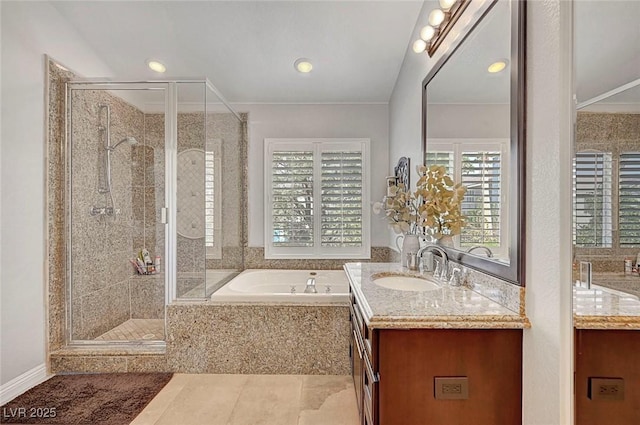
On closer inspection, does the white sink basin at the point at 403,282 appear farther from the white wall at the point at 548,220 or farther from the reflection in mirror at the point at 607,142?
the reflection in mirror at the point at 607,142

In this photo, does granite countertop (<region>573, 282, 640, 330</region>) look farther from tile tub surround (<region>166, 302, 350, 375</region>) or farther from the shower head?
the shower head

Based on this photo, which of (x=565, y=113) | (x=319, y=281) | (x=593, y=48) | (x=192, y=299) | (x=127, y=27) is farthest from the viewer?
(x=319, y=281)

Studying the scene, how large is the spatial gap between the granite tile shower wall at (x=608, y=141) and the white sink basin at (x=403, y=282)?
3.21 feet

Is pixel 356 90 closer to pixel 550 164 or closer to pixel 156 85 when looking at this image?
pixel 156 85

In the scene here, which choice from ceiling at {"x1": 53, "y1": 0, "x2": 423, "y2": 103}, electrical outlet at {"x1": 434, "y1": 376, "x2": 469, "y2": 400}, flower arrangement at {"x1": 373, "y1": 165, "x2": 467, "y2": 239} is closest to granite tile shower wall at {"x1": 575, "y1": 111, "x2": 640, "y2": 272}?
electrical outlet at {"x1": 434, "y1": 376, "x2": 469, "y2": 400}

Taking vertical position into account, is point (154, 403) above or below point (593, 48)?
below

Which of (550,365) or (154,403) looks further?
(154,403)

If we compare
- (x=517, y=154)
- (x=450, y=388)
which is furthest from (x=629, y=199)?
(x=450, y=388)

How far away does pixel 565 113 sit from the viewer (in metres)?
1.01

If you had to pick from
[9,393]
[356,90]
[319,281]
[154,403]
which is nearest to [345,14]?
[356,90]

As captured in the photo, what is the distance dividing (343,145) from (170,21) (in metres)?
1.96

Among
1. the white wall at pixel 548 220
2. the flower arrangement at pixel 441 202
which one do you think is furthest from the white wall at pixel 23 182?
the white wall at pixel 548 220

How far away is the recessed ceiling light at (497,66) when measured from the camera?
1403mm

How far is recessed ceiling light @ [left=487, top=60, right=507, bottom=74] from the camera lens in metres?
1.40
